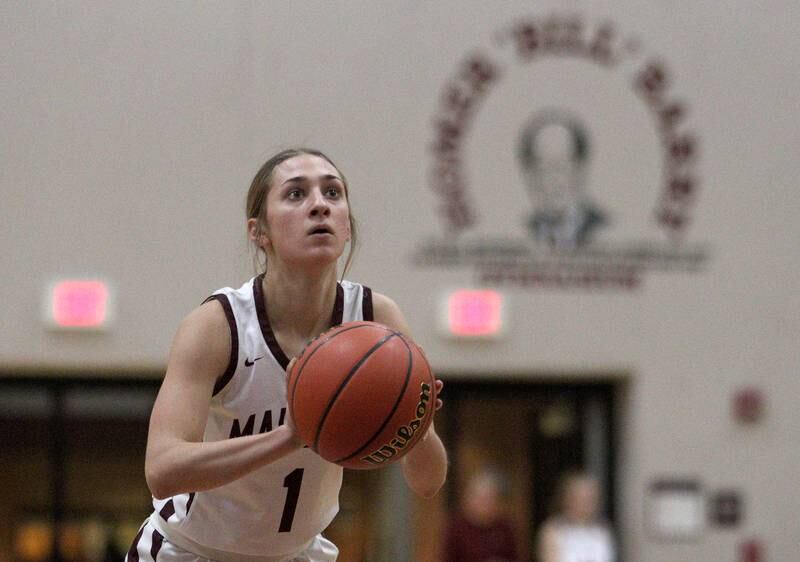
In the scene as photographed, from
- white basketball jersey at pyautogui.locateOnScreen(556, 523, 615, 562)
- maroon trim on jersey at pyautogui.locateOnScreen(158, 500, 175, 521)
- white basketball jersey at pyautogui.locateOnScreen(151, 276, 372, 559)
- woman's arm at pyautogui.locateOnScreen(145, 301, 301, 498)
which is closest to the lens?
woman's arm at pyautogui.locateOnScreen(145, 301, 301, 498)

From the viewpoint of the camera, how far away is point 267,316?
3.41 m

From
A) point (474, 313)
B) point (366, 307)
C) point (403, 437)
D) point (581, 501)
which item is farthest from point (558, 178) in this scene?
point (403, 437)

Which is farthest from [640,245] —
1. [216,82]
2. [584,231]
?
[216,82]

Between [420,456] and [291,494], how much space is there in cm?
37

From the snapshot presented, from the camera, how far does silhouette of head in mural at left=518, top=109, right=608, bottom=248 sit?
29.4 ft

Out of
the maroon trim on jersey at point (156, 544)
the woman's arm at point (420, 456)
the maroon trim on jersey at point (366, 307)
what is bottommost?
the maroon trim on jersey at point (156, 544)

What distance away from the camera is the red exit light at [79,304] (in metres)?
8.58

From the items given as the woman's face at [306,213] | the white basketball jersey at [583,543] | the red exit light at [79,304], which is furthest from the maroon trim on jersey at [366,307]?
the red exit light at [79,304]

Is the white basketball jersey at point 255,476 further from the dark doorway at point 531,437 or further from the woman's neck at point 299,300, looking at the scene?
the dark doorway at point 531,437

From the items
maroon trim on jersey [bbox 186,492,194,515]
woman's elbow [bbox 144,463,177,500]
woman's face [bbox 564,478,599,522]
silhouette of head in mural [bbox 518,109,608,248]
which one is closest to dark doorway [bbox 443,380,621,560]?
woman's face [bbox 564,478,599,522]

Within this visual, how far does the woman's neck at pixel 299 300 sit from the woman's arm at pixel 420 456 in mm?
159

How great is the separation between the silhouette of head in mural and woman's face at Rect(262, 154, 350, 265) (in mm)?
5603

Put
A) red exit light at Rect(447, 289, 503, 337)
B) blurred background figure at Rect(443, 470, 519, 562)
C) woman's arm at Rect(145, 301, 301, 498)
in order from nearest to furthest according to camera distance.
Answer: woman's arm at Rect(145, 301, 301, 498)
blurred background figure at Rect(443, 470, 519, 562)
red exit light at Rect(447, 289, 503, 337)

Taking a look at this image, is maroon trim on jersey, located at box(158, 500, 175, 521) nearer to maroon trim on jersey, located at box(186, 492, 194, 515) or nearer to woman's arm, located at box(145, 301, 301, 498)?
maroon trim on jersey, located at box(186, 492, 194, 515)
